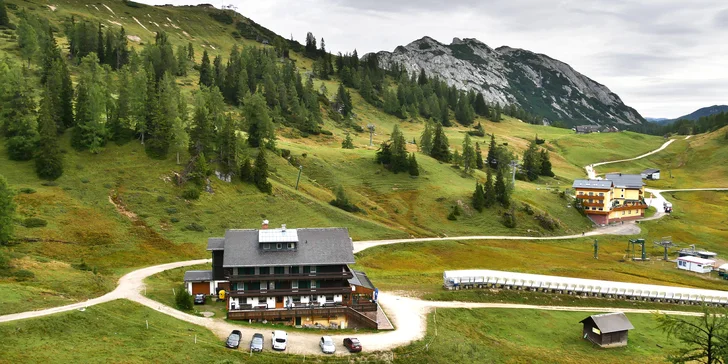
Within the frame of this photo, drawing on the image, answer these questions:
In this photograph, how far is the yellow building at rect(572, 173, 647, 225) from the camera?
5472 inches

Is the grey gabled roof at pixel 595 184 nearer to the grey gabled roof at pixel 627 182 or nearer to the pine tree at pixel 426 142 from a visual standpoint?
the grey gabled roof at pixel 627 182

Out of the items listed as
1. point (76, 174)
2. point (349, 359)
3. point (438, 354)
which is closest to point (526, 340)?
point (438, 354)

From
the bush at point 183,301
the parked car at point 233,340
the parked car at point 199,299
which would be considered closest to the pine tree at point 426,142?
the parked car at point 199,299

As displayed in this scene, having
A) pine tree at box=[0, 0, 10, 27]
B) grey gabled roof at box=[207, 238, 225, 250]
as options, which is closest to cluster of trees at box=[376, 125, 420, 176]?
grey gabled roof at box=[207, 238, 225, 250]

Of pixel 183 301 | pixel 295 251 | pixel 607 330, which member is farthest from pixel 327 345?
pixel 607 330

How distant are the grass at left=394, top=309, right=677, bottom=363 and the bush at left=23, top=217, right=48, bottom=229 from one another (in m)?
59.2

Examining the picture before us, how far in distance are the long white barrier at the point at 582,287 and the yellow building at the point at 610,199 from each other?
64036 mm

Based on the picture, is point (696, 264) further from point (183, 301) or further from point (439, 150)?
point (183, 301)

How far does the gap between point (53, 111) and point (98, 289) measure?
6101 cm

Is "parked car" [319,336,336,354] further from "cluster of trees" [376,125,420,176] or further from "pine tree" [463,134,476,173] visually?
"pine tree" [463,134,476,173]

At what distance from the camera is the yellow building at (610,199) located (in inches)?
5472

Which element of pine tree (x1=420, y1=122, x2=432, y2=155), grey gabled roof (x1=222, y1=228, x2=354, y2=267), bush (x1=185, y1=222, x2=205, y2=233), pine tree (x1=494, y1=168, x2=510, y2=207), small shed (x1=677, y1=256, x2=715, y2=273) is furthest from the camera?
pine tree (x1=420, y1=122, x2=432, y2=155)

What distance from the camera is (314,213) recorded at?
104 m

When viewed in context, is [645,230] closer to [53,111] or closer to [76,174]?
[76,174]
